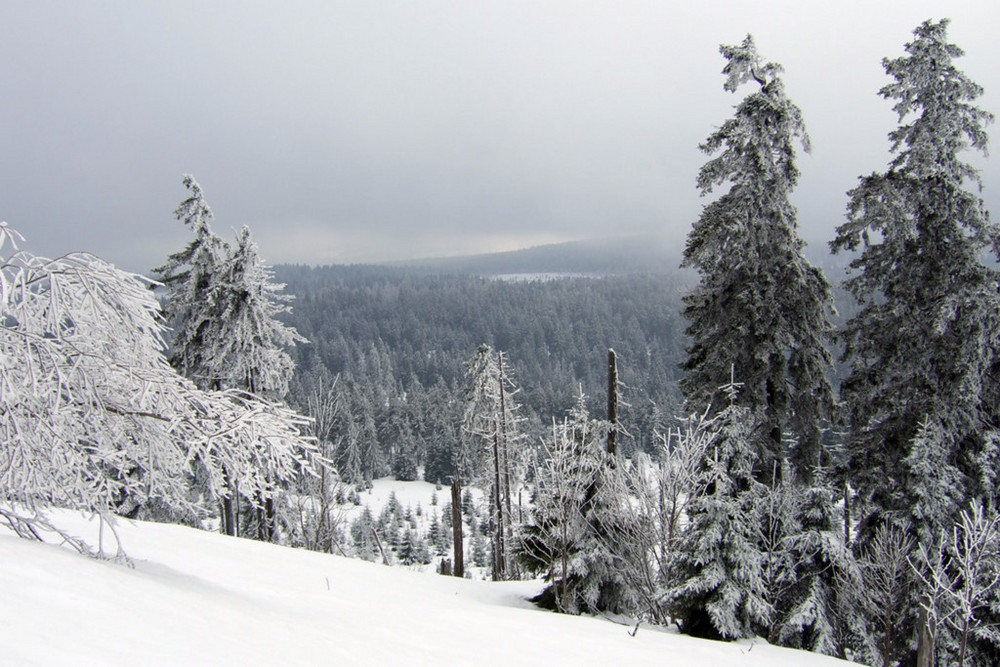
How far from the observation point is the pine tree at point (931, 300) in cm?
1272

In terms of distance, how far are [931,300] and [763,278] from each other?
4.08 meters

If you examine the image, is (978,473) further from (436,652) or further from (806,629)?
(436,652)

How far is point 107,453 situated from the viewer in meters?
5.05

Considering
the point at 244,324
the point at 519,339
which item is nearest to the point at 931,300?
the point at 244,324

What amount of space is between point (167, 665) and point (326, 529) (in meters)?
18.3

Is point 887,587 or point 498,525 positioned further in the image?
point 498,525

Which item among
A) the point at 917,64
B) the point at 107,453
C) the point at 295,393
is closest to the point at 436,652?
the point at 107,453

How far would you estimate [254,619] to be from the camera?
473cm

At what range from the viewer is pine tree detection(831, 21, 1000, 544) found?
12.7m

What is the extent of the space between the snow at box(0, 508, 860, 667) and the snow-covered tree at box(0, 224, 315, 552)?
2.09 feet

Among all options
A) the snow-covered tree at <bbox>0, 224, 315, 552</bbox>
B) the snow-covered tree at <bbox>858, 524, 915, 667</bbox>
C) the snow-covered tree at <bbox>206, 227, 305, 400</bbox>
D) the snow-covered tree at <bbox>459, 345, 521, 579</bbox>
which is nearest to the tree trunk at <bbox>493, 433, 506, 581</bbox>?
the snow-covered tree at <bbox>459, 345, 521, 579</bbox>

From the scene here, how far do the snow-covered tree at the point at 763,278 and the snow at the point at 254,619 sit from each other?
5.16m

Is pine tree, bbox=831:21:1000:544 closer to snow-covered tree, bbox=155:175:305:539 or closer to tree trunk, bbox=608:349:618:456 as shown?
tree trunk, bbox=608:349:618:456

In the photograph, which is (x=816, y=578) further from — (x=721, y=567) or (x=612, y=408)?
(x=612, y=408)
